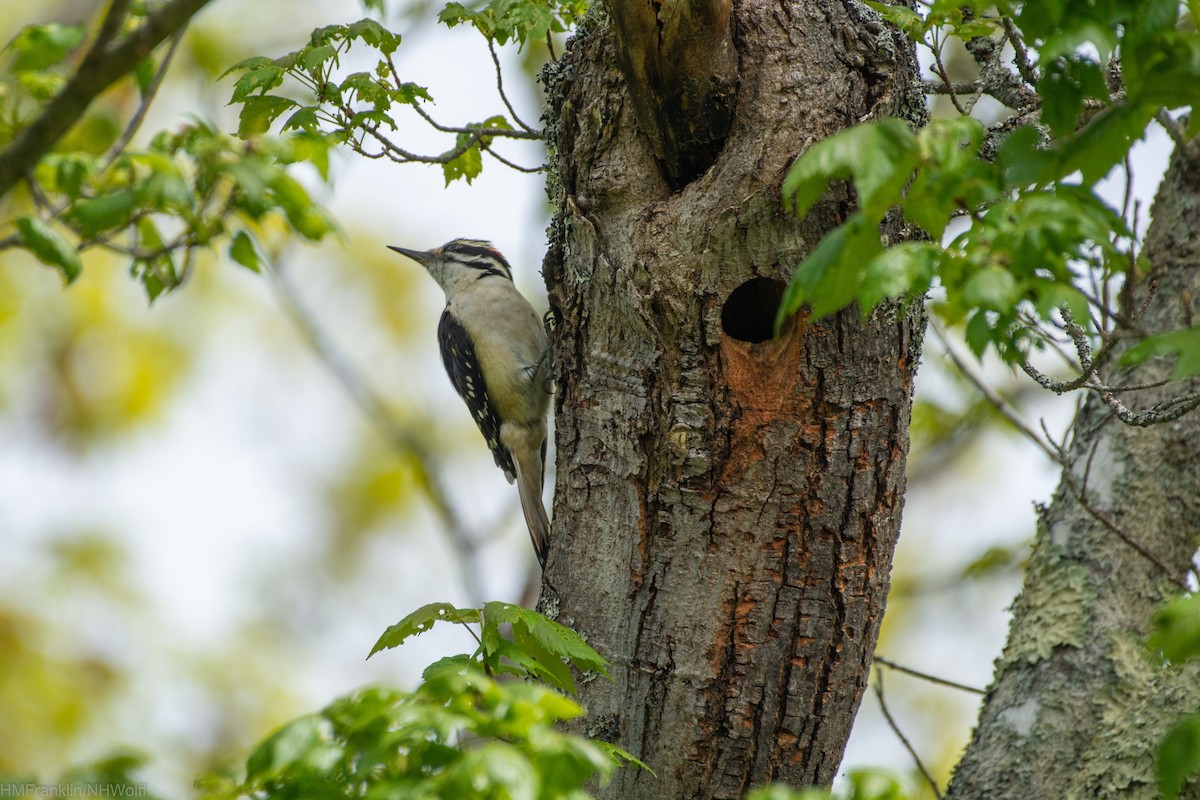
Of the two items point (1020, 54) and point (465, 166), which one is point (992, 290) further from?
point (465, 166)

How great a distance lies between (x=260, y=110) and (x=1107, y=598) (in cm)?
330

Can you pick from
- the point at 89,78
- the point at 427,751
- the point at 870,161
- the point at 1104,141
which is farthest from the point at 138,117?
the point at 1104,141

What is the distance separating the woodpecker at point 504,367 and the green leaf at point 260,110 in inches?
96.6

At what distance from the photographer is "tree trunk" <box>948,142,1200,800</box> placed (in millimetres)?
3570

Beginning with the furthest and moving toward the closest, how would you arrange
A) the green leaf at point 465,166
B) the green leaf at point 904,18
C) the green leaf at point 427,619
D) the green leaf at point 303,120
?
the green leaf at point 465,166, the green leaf at point 303,120, the green leaf at point 904,18, the green leaf at point 427,619

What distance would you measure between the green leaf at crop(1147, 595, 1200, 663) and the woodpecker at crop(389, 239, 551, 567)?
3926 mm

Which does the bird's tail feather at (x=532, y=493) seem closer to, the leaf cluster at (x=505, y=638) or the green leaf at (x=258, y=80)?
the leaf cluster at (x=505, y=638)

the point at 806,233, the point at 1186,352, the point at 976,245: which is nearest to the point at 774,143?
the point at 806,233

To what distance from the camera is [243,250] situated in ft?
10.4

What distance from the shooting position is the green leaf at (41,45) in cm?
332

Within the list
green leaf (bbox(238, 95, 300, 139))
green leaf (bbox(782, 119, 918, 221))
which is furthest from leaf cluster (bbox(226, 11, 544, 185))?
green leaf (bbox(782, 119, 918, 221))

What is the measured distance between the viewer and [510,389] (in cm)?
571

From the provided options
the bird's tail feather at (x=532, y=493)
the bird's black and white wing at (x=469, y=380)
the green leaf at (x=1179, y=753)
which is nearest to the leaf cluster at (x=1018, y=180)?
the green leaf at (x=1179, y=753)

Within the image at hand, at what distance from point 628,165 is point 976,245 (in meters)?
1.41
